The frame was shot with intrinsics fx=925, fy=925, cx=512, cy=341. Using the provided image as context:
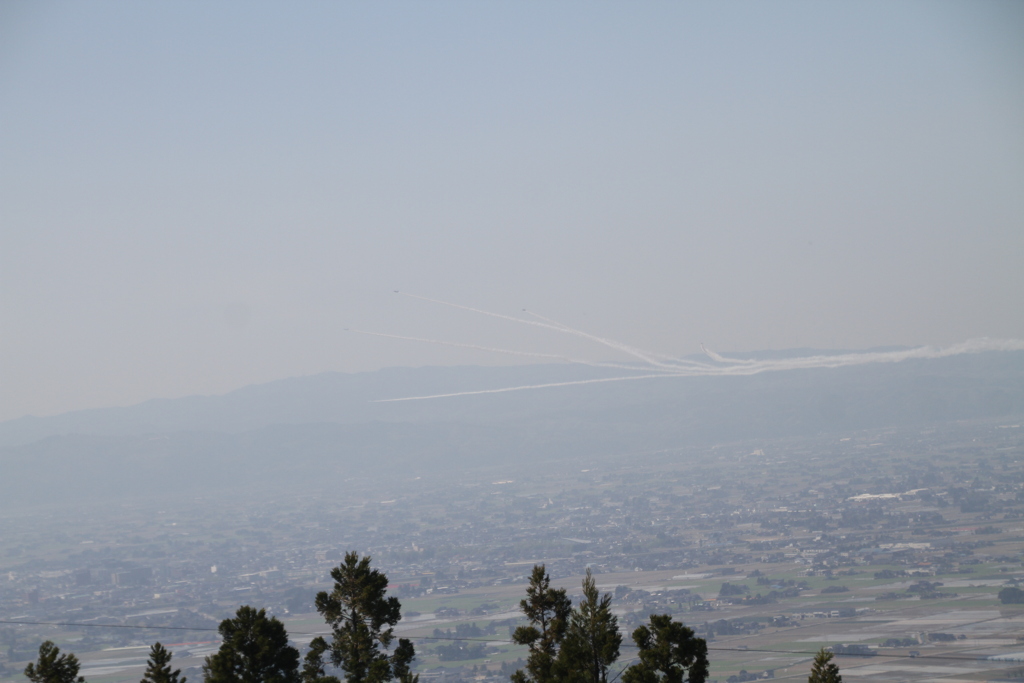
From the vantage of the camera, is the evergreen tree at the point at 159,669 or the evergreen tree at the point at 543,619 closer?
the evergreen tree at the point at 159,669

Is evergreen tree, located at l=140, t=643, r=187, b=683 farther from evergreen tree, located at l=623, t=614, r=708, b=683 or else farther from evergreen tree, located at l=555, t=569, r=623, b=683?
evergreen tree, located at l=623, t=614, r=708, b=683

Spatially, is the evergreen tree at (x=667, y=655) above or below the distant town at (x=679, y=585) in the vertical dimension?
above

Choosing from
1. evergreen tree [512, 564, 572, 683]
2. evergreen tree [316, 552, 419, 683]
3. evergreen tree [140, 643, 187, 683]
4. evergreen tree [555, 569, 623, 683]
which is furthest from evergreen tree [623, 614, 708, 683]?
evergreen tree [140, 643, 187, 683]

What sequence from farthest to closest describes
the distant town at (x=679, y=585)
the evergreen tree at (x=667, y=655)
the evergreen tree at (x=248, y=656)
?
the distant town at (x=679, y=585) < the evergreen tree at (x=248, y=656) < the evergreen tree at (x=667, y=655)

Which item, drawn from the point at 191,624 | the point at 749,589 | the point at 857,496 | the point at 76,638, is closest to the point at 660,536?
the point at 857,496

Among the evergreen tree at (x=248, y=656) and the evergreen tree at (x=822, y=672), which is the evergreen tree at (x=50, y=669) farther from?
the evergreen tree at (x=822, y=672)

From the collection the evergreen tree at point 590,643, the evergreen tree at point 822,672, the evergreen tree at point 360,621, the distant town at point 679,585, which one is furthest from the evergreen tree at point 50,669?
the distant town at point 679,585

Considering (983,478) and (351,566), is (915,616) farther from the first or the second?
(983,478)
